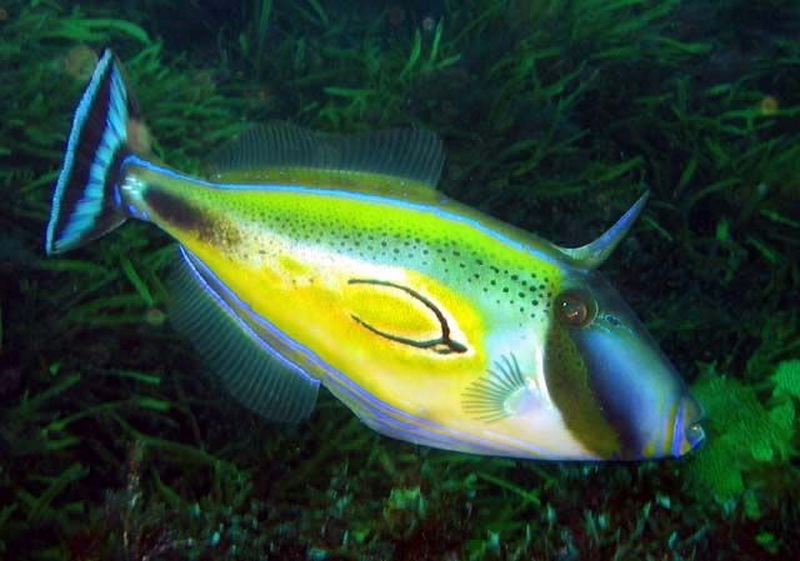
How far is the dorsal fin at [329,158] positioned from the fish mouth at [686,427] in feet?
2.36

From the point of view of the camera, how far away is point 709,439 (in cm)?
390

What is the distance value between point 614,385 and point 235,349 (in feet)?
2.97

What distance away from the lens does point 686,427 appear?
1.60 meters

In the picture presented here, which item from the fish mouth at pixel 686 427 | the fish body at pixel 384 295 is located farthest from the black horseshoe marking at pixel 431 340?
the fish mouth at pixel 686 427

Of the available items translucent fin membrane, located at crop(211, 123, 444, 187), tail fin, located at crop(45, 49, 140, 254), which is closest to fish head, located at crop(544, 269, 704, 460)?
translucent fin membrane, located at crop(211, 123, 444, 187)

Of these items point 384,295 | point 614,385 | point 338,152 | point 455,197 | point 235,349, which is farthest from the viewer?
point 455,197

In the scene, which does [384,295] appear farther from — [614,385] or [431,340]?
[614,385]

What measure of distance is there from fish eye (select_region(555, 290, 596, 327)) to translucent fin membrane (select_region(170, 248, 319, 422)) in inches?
24.0

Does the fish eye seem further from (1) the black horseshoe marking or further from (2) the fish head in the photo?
(1) the black horseshoe marking

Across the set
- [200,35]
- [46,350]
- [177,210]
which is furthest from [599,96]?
[177,210]

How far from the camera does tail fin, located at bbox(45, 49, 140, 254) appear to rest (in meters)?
1.79

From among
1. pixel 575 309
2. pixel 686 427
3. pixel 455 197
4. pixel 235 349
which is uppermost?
pixel 575 309

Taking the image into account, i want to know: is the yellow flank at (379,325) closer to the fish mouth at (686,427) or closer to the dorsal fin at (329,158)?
the dorsal fin at (329,158)

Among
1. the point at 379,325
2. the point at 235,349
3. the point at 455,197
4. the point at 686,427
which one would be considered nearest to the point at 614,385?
the point at 686,427
